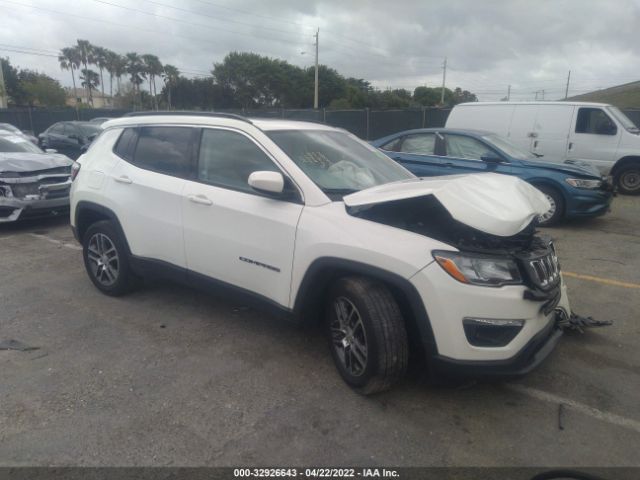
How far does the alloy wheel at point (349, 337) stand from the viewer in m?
3.02

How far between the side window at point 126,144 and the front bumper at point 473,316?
3041mm

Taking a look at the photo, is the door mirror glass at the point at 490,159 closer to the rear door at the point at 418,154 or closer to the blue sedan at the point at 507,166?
the blue sedan at the point at 507,166

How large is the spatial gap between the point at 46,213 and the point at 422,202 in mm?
6833

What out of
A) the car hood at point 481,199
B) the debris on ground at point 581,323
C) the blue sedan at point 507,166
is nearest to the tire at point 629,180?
the blue sedan at point 507,166

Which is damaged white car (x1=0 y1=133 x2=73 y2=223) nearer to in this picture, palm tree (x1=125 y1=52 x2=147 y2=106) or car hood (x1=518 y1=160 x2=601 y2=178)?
car hood (x1=518 y1=160 x2=601 y2=178)

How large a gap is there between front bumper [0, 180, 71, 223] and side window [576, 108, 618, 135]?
10242 millimetres

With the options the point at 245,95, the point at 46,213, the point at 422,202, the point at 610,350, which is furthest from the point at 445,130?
the point at 245,95

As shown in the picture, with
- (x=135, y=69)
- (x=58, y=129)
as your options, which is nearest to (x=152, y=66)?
(x=135, y=69)

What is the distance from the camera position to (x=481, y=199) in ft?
9.43

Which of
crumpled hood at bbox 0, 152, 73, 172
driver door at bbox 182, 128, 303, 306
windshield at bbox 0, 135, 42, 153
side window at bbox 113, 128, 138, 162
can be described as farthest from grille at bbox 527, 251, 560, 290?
windshield at bbox 0, 135, 42, 153

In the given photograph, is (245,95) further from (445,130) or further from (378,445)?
(378,445)

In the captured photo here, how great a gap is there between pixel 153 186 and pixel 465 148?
580 centimetres

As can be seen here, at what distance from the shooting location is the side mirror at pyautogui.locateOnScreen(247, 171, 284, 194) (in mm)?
3182

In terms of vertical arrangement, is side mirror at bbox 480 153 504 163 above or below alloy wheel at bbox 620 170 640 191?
above
